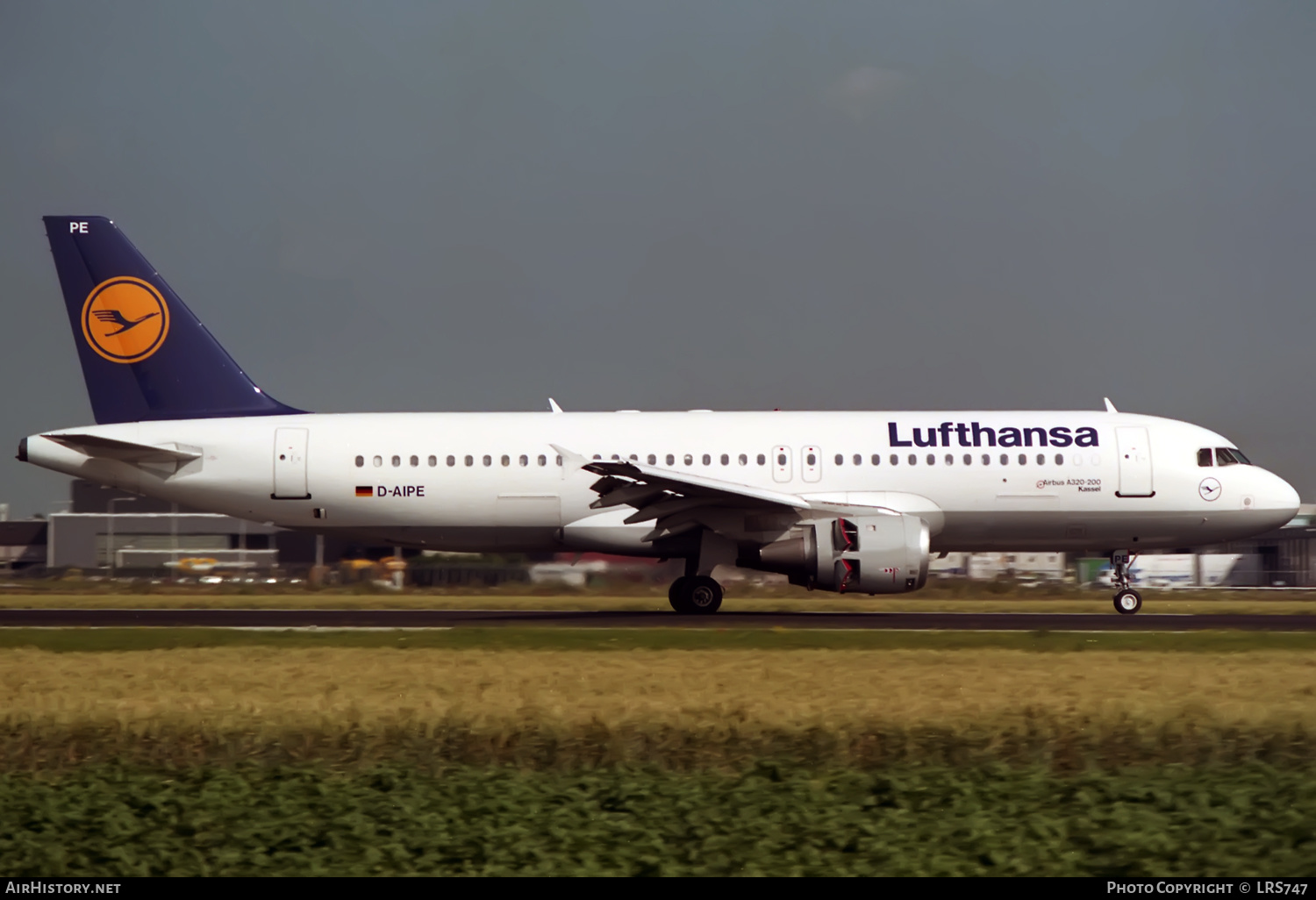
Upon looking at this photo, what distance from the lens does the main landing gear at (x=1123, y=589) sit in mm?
25469

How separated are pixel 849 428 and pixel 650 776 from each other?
17256mm

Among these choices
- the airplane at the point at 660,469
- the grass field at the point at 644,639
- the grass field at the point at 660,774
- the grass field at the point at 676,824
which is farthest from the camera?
the airplane at the point at 660,469

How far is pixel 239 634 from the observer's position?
19.6 metres

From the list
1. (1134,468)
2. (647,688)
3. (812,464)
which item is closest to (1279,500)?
(1134,468)

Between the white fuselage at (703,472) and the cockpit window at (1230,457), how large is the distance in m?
0.18

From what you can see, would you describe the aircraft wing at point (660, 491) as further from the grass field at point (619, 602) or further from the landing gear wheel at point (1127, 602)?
the landing gear wheel at point (1127, 602)

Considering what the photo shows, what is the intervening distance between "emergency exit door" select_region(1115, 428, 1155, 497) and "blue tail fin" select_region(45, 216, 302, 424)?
1568 cm

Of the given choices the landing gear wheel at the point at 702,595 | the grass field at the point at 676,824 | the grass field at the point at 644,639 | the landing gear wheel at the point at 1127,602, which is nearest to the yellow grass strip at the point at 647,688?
the grass field at the point at 644,639

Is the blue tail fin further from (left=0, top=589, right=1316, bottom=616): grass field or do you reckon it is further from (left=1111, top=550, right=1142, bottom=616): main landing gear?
(left=1111, top=550, right=1142, bottom=616): main landing gear

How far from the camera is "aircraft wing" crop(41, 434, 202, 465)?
25609 mm

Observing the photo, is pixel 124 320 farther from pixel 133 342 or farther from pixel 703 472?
pixel 703 472

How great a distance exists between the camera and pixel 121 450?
26.0m

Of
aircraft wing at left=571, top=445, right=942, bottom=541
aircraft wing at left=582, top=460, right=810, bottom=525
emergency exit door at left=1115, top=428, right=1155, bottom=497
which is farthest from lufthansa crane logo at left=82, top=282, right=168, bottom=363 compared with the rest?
emergency exit door at left=1115, top=428, right=1155, bottom=497
